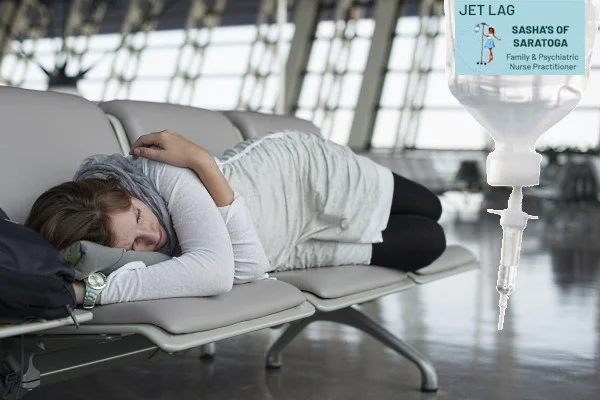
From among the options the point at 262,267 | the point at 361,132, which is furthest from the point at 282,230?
the point at 361,132

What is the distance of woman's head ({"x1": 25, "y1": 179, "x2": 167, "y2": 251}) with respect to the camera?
1796 millimetres

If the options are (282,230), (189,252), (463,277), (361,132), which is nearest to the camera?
(189,252)

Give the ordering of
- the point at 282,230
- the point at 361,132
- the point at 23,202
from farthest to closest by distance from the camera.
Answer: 1. the point at 361,132
2. the point at 282,230
3. the point at 23,202

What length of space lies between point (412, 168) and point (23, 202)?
10.1 m

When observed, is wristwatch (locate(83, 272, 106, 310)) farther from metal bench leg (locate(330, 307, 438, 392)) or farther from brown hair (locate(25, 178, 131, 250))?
metal bench leg (locate(330, 307, 438, 392))

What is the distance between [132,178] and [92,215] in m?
0.22

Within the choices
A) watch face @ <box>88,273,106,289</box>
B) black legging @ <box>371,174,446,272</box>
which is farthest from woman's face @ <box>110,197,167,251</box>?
black legging @ <box>371,174,446,272</box>

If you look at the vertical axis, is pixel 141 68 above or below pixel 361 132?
above

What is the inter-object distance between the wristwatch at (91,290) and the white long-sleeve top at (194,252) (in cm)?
2

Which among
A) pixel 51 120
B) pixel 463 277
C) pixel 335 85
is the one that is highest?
pixel 335 85

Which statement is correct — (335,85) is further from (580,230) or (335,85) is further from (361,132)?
(580,230)

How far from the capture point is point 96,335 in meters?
1.75

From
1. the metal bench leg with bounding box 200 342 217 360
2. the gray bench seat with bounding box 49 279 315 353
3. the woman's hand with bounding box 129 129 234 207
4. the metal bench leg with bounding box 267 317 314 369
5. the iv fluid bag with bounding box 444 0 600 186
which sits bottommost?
the metal bench leg with bounding box 200 342 217 360

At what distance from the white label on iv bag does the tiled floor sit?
2.19m
